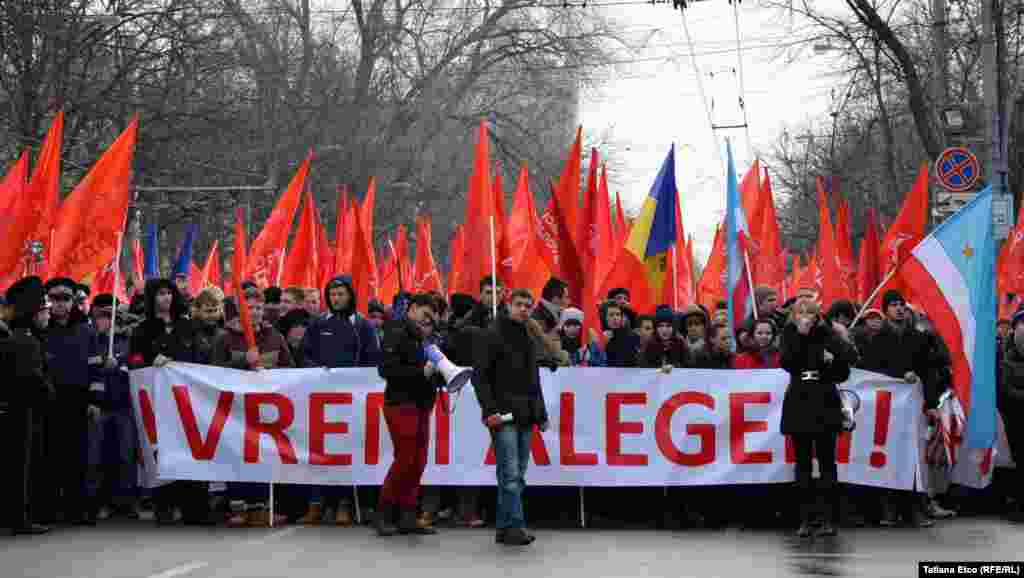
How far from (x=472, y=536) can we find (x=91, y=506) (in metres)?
2.95

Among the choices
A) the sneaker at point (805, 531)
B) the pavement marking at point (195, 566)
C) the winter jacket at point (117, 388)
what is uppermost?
the winter jacket at point (117, 388)

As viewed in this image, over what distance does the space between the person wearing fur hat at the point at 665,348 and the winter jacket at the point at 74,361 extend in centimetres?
403

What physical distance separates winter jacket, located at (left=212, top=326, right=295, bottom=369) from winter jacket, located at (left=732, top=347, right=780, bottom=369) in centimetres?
342

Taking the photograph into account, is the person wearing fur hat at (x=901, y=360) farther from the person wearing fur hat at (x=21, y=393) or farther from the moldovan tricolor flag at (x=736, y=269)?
the person wearing fur hat at (x=21, y=393)

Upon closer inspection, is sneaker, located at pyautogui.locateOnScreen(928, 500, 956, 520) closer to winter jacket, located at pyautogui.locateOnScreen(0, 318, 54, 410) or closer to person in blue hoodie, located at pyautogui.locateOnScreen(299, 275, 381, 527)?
person in blue hoodie, located at pyautogui.locateOnScreen(299, 275, 381, 527)

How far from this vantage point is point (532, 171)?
44.8 meters

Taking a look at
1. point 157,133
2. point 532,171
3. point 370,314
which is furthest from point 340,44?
point 370,314

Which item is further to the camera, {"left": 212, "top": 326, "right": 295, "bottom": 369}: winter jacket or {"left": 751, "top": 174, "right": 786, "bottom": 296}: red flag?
{"left": 751, "top": 174, "right": 786, "bottom": 296}: red flag

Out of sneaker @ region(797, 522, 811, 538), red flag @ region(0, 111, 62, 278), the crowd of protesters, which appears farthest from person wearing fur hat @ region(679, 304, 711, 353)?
red flag @ region(0, 111, 62, 278)

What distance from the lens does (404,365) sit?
482 inches

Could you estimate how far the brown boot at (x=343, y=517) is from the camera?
1302 centimetres

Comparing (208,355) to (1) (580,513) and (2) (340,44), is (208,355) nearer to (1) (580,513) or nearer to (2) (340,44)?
(1) (580,513)

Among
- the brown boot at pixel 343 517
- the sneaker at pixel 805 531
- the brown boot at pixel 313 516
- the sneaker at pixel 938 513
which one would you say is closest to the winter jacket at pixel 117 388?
the brown boot at pixel 313 516

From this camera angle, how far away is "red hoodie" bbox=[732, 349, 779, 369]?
13.3 m
